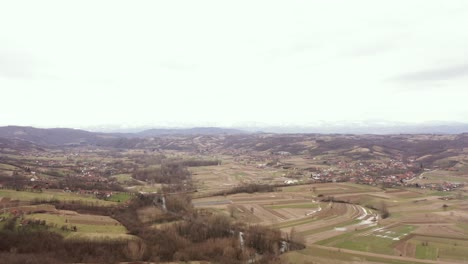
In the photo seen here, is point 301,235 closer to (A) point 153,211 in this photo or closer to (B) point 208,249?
(B) point 208,249

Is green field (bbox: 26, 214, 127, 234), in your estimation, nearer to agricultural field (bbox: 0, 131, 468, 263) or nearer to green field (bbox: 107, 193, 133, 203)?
agricultural field (bbox: 0, 131, 468, 263)

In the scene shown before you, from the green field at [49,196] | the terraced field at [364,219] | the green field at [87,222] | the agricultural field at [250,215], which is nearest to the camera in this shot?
the terraced field at [364,219]

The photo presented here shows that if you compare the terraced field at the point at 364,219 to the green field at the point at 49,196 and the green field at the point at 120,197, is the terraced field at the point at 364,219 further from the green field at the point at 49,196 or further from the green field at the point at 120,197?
the green field at the point at 49,196

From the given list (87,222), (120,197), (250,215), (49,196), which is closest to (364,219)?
(250,215)

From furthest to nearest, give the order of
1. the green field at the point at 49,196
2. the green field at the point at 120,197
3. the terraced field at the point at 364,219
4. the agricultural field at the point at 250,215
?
the green field at the point at 120,197, the green field at the point at 49,196, the agricultural field at the point at 250,215, the terraced field at the point at 364,219

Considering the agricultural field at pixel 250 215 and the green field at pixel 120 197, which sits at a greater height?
the agricultural field at pixel 250 215

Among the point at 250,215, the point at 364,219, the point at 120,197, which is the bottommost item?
the point at 120,197

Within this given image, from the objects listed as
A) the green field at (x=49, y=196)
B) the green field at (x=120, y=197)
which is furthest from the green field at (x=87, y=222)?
the green field at (x=120, y=197)

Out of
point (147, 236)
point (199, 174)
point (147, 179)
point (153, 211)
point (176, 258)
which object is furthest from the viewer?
point (199, 174)

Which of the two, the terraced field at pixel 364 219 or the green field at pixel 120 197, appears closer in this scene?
the terraced field at pixel 364 219

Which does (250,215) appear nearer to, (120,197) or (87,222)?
(87,222)

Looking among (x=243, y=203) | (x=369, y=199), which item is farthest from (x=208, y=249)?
(x=369, y=199)
